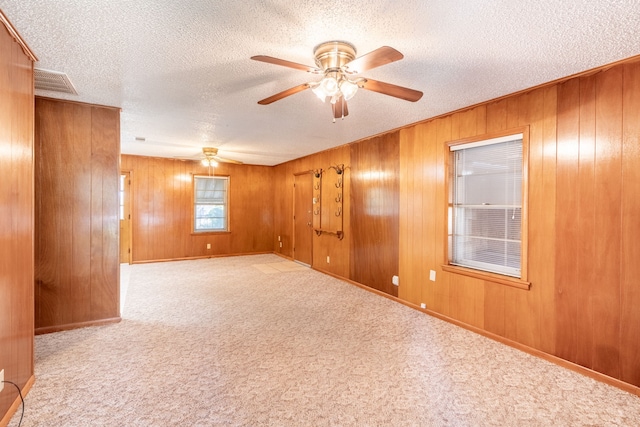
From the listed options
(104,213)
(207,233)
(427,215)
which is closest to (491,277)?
(427,215)

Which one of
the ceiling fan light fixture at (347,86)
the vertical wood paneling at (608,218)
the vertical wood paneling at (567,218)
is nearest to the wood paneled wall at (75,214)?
the ceiling fan light fixture at (347,86)

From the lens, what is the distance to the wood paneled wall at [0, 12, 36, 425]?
183 cm

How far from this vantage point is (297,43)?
2064 millimetres

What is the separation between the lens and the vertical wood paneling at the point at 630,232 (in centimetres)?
223

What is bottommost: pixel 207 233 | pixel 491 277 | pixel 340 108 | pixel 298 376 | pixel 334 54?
pixel 298 376

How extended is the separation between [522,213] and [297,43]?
8.25 ft

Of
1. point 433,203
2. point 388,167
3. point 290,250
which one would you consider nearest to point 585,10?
point 433,203

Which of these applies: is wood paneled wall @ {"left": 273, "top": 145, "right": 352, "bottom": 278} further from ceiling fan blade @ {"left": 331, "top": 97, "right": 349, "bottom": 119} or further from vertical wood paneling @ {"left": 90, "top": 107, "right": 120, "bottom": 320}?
vertical wood paneling @ {"left": 90, "top": 107, "right": 120, "bottom": 320}

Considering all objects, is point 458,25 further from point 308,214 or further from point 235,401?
point 308,214

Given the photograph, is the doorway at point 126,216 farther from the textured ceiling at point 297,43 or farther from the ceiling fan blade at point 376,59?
the ceiling fan blade at point 376,59

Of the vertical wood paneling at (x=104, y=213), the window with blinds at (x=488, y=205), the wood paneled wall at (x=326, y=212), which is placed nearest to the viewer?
the window with blinds at (x=488, y=205)

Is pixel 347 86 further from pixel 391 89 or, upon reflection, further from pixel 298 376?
pixel 298 376

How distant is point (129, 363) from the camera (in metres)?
2.57

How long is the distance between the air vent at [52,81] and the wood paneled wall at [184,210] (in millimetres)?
4105
